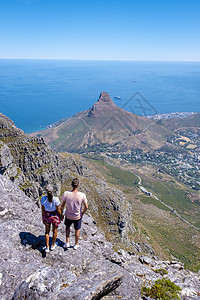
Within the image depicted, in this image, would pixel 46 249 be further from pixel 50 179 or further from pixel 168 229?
pixel 168 229

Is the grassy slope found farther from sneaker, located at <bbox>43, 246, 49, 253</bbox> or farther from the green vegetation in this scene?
sneaker, located at <bbox>43, 246, 49, 253</bbox>

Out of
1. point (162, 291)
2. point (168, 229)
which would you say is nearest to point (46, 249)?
point (162, 291)

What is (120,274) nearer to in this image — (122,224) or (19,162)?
(19,162)

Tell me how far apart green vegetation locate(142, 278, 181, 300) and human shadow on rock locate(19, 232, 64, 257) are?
5182 mm

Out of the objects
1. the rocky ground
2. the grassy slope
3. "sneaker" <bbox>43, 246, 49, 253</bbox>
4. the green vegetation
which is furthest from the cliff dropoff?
the green vegetation

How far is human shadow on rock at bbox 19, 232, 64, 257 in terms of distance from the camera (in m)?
10.1

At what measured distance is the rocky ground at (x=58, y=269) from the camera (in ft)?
23.6

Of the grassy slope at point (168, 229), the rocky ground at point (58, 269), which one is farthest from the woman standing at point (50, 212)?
the grassy slope at point (168, 229)

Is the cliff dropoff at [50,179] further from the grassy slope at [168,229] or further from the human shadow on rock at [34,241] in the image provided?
the human shadow on rock at [34,241]

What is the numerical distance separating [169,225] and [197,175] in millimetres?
133365

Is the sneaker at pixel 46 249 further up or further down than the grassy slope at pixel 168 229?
further up

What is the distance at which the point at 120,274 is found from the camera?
8750mm

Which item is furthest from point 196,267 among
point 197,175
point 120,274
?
point 197,175

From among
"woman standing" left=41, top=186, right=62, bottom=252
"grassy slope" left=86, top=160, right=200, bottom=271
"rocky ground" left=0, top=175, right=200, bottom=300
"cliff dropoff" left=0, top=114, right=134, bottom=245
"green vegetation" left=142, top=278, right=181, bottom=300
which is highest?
"woman standing" left=41, top=186, right=62, bottom=252
